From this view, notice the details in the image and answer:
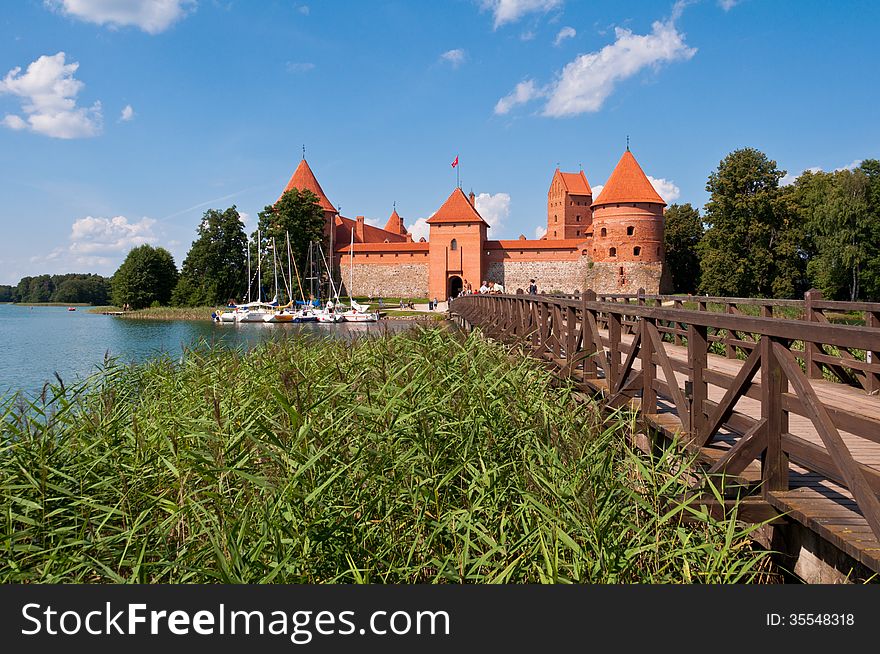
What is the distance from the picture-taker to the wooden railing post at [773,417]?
2.68 meters

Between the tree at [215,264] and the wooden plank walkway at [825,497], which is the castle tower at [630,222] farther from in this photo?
the wooden plank walkway at [825,497]

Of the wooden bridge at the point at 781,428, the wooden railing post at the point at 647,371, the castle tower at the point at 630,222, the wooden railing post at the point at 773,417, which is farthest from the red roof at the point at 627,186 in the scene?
the wooden railing post at the point at 773,417

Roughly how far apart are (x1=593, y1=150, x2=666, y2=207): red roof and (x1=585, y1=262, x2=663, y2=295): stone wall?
15.4 feet

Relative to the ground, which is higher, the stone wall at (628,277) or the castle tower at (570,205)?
the castle tower at (570,205)

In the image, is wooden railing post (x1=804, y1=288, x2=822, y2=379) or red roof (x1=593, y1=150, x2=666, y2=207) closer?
wooden railing post (x1=804, y1=288, x2=822, y2=379)

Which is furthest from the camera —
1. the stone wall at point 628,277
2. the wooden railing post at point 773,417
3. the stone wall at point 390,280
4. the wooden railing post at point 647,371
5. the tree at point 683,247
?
the stone wall at point 390,280

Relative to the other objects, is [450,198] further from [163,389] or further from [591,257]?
[163,389]

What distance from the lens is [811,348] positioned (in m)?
5.97

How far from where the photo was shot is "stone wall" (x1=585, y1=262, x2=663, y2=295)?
1809 inches

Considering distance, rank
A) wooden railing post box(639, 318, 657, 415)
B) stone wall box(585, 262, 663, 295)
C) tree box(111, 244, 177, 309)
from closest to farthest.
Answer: wooden railing post box(639, 318, 657, 415) < stone wall box(585, 262, 663, 295) < tree box(111, 244, 177, 309)

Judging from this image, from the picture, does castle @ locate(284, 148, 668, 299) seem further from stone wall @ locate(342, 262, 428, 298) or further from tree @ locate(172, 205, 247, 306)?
tree @ locate(172, 205, 247, 306)

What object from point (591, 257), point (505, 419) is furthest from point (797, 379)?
point (591, 257)

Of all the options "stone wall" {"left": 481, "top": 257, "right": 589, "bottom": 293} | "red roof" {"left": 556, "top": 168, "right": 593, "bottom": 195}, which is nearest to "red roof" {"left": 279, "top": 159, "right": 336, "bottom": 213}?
"stone wall" {"left": 481, "top": 257, "right": 589, "bottom": 293}

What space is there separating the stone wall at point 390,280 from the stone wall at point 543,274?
19.2 ft
